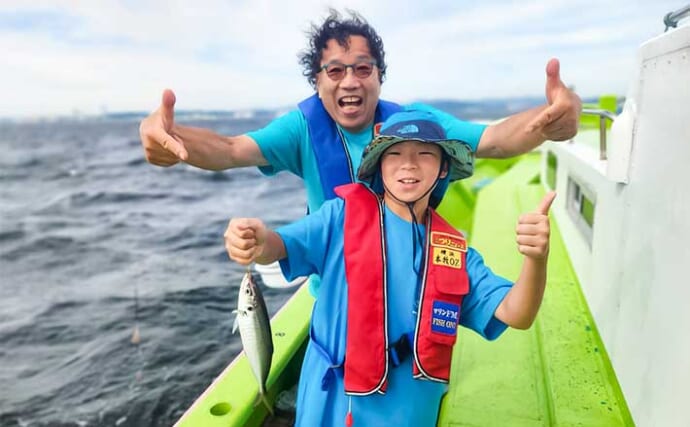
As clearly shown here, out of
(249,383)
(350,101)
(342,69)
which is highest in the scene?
(342,69)

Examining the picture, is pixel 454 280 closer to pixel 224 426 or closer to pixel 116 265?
pixel 224 426

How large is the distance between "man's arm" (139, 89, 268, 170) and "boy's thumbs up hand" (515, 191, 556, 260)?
1.40m

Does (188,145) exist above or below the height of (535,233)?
above

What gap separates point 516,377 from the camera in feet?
9.91

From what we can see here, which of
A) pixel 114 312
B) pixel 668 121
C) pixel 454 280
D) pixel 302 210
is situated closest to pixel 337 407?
pixel 454 280

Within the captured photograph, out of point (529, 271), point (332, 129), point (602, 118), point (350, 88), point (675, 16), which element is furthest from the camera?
point (602, 118)

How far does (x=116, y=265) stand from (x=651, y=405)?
36.2 ft

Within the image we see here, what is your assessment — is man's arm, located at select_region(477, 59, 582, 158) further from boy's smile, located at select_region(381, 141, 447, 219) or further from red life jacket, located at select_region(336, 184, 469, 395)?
red life jacket, located at select_region(336, 184, 469, 395)

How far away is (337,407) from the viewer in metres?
2.12

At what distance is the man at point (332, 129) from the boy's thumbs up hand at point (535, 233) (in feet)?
2.50

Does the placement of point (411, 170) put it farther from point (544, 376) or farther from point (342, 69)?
point (544, 376)

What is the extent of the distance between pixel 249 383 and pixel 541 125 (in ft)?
7.83

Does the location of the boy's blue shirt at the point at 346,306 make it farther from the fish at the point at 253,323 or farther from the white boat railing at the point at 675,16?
the white boat railing at the point at 675,16

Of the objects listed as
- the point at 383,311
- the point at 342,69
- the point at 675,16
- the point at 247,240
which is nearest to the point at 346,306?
the point at 383,311
